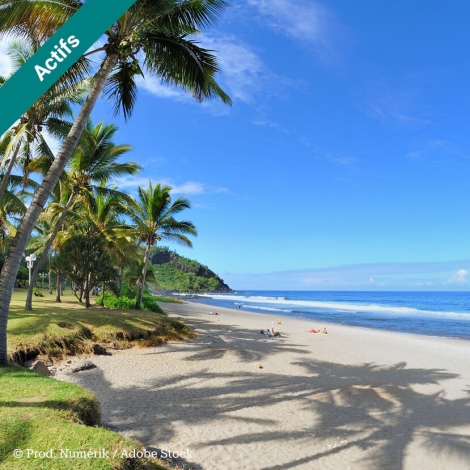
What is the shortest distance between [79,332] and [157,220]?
8.77 metres

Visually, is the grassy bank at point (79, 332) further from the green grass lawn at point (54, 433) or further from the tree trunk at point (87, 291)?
the green grass lawn at point (54, 433)

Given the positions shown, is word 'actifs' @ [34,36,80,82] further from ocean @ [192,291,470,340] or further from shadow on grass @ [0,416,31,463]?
ocean @ [192,291,470,340]

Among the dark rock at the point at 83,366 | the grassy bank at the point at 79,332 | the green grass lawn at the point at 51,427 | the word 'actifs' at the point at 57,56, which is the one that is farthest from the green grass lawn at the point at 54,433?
the grassy bank at the point at 79,332

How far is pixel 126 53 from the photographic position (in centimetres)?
745

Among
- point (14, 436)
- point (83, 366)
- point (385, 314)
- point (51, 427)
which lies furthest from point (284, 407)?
point (385, 314)

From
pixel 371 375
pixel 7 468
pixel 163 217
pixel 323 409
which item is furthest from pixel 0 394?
→ pixel 163 217

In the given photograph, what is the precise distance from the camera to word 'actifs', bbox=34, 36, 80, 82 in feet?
9.31

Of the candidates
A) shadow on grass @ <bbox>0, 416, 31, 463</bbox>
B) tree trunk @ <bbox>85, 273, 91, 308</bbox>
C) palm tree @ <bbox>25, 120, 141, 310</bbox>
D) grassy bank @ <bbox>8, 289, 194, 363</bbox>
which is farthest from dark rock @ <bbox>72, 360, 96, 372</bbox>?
tree trunk @ <bbox>85, 273, 91, 308</bbox>

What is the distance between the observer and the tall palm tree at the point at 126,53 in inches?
239

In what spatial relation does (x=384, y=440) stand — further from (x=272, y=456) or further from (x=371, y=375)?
(x=371, y=375)

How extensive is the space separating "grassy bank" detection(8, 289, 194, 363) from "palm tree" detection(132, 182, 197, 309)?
15.4 ft

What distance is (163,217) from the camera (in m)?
18.3

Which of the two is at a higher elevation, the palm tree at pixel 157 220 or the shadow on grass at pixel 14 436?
the palm tree at pixel 157 220

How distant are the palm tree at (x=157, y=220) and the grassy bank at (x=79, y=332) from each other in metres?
4.69
